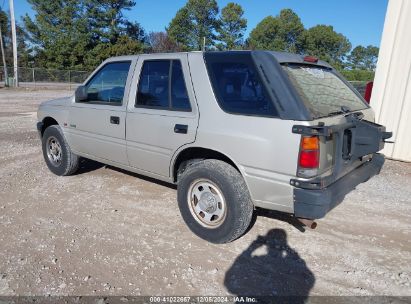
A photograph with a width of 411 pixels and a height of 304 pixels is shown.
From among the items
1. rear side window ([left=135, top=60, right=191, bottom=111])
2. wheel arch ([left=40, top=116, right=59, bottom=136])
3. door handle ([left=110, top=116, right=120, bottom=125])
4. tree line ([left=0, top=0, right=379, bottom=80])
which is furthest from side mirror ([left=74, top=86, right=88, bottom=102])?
tree line ([left=0, top=0, right=379, bottom=80])

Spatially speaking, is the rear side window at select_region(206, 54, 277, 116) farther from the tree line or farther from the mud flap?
the tree line

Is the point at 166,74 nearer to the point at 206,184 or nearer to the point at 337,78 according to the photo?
the point at 206,184

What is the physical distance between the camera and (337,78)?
408 cm

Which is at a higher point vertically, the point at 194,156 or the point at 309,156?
the point at 309,156

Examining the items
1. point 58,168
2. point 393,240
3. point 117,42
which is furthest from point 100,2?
point 393,240

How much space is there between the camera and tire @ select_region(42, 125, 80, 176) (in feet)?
17.6

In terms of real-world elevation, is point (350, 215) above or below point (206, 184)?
below

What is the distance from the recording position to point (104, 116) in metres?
4.54

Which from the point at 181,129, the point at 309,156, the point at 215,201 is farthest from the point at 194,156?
the point at 309,156

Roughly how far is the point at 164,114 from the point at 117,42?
5096 cm

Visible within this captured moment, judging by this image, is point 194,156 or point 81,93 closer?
point 194,156

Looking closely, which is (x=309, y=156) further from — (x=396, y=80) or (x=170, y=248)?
(x=396, y=80)

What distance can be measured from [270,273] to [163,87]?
2.27 metres

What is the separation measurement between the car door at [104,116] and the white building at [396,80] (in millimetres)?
5148
